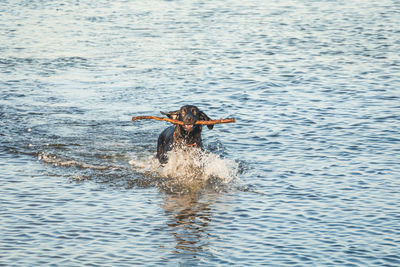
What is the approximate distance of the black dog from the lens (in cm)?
1410

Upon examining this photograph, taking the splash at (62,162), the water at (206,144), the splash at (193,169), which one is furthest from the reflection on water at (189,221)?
the splash at (62,162)

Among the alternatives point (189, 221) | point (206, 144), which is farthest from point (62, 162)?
point (189, 221)

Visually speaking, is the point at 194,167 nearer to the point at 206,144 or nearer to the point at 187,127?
the point at 187,127

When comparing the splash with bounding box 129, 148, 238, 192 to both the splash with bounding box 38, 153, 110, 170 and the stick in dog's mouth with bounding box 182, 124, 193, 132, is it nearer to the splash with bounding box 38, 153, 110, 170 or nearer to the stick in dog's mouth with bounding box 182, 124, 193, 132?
the stick in dog's mouth with bounding box 182, 124, 193, 132

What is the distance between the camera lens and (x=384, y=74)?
892 inches

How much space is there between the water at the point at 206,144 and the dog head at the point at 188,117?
2.38 feet

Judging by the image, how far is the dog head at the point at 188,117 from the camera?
46.0ft

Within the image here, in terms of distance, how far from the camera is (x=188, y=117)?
14.0 m

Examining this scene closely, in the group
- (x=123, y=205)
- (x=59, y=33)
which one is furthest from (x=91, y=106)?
(x=59, y=33)

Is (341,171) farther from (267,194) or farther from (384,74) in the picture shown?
(384,74)

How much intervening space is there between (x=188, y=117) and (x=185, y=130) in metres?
0.44

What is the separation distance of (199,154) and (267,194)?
1984 mm

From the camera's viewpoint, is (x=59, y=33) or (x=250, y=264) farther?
(x=59, y=33)

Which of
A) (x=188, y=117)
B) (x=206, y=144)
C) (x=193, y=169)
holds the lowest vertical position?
(x=206, y=144)
